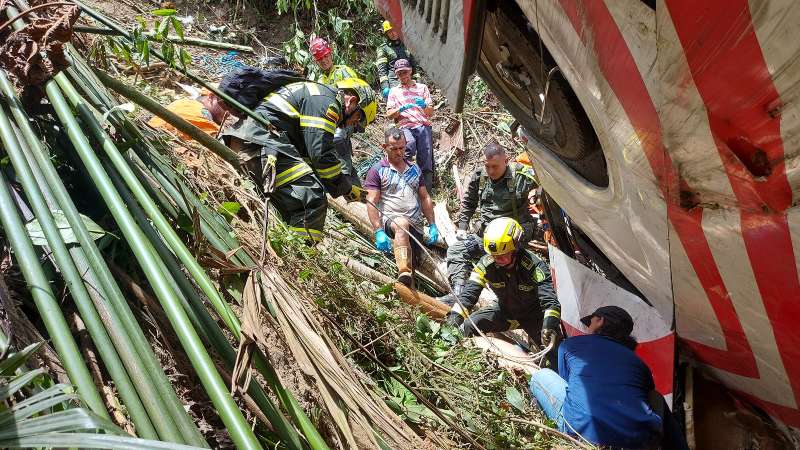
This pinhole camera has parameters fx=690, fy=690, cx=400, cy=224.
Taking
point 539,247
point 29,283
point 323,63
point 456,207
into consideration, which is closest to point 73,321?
point 29,283

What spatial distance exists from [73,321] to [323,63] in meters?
6.12

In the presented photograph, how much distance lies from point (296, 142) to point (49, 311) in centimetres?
327

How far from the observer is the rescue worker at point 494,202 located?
636cm

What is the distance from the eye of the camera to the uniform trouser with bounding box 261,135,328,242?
4.63 meters

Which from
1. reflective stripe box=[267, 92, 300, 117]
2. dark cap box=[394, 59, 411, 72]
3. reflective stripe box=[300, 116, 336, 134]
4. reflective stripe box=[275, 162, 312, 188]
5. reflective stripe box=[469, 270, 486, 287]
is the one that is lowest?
reflective stripe box=[469, 270, 486, 287]

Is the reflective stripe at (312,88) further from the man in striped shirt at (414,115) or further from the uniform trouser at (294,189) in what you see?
the man in striped shirt at (414,115)

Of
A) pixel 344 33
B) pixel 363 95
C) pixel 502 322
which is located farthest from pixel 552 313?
pixel 344 33

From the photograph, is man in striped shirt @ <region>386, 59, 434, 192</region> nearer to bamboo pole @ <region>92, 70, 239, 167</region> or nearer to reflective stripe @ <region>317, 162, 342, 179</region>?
reflective stripe @ <region>317, 162, 342, 179</region>

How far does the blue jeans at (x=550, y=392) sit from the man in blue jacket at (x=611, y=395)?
58mm

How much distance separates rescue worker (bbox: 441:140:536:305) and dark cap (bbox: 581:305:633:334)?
10.6ft

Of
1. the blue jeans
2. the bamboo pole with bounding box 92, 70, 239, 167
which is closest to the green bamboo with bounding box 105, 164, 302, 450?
the bamboo pole with bounding box 92, 70, 239, 167

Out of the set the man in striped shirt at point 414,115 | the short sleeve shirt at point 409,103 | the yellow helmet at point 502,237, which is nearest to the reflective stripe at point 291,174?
the yellow helmet at point 502,237

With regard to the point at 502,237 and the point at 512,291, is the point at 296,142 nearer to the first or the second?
the point at 502,237

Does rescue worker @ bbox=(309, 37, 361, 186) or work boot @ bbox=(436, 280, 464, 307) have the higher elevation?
rescue worker @ bbox=(309, 37, 361, 186)
